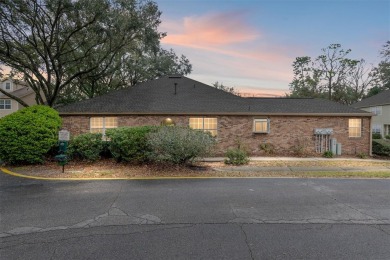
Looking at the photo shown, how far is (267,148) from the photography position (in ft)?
52.6

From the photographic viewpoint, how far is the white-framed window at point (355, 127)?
16.3m

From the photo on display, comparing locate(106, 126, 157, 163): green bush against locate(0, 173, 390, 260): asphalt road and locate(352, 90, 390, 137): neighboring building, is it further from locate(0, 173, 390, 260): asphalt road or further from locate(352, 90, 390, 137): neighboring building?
locate(352, 90, 390, 137): neighboring building

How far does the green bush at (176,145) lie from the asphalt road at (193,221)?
92.8 inches

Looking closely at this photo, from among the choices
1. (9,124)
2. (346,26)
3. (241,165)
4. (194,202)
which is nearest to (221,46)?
(346,26)

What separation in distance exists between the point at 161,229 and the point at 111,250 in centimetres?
103

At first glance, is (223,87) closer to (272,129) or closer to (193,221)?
(272,129)

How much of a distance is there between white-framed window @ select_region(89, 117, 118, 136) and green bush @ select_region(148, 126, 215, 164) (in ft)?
20.9

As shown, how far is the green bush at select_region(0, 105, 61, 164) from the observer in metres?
11.1

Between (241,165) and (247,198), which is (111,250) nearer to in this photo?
(247,198)

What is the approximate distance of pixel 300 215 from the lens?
548cm

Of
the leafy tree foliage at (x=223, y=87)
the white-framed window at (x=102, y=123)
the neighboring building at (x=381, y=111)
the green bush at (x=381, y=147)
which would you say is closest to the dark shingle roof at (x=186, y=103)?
the white-framed window at (x=102, y=123)

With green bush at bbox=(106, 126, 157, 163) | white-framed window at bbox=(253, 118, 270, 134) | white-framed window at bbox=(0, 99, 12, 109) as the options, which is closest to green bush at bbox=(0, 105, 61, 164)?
green bush at bbox=(106, 126, 157, 163)

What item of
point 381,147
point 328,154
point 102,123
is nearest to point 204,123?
point 102,123

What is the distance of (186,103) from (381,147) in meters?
12.5
